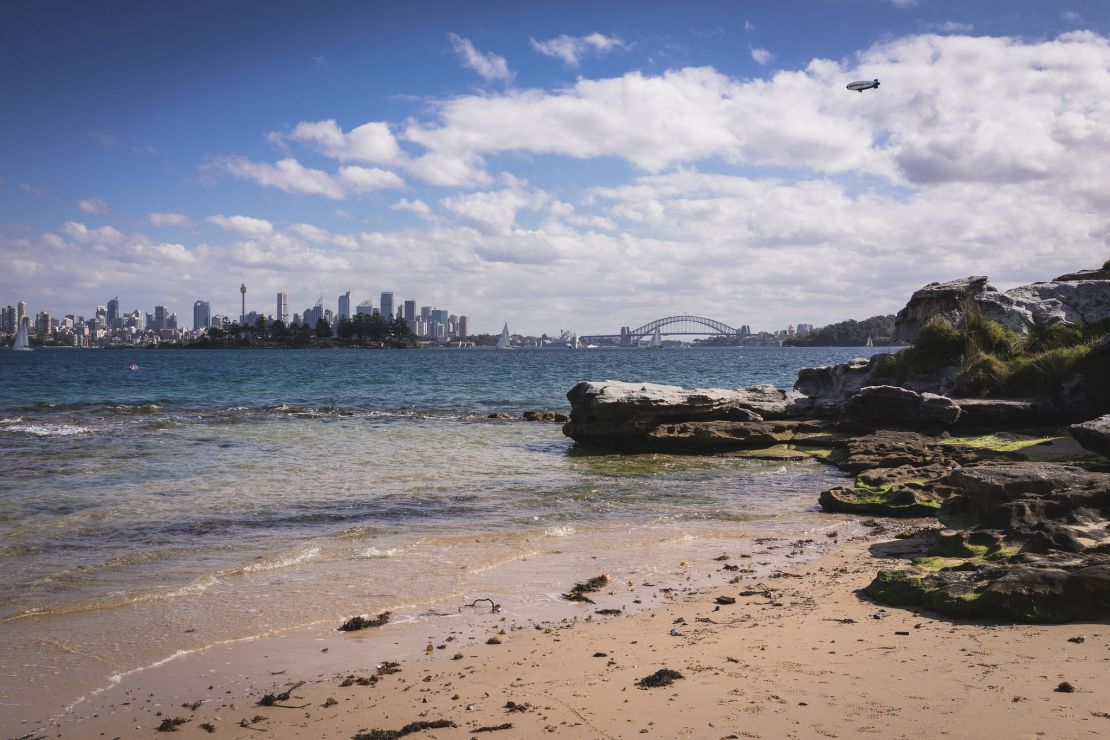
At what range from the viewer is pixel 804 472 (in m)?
16.6

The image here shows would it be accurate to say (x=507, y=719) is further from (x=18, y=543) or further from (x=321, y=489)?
(x=321, y=489)

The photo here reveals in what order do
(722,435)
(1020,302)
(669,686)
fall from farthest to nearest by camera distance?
(1020,302), (722,435), (669,686)

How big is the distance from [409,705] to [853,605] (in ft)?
13.7

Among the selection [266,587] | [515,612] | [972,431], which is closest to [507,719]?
[515,612]

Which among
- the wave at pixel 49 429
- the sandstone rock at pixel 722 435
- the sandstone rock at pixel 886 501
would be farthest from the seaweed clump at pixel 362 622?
the wave at pixel 49 429

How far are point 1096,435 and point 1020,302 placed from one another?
49.2 feet

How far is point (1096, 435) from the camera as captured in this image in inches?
416

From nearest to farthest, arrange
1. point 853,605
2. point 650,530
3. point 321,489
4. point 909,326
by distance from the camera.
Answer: point 853,605
point 650,530
point 321,489
point 909,326

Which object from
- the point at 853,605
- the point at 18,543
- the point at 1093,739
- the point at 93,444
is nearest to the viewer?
the point at 1093,739

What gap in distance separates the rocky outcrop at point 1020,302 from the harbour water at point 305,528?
413 inches

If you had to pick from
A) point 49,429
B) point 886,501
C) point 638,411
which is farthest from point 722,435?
point 49,429

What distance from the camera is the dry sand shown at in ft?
15.1

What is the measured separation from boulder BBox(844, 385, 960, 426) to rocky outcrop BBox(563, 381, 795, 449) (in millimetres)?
2706

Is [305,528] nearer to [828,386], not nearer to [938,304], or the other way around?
[828,386]
